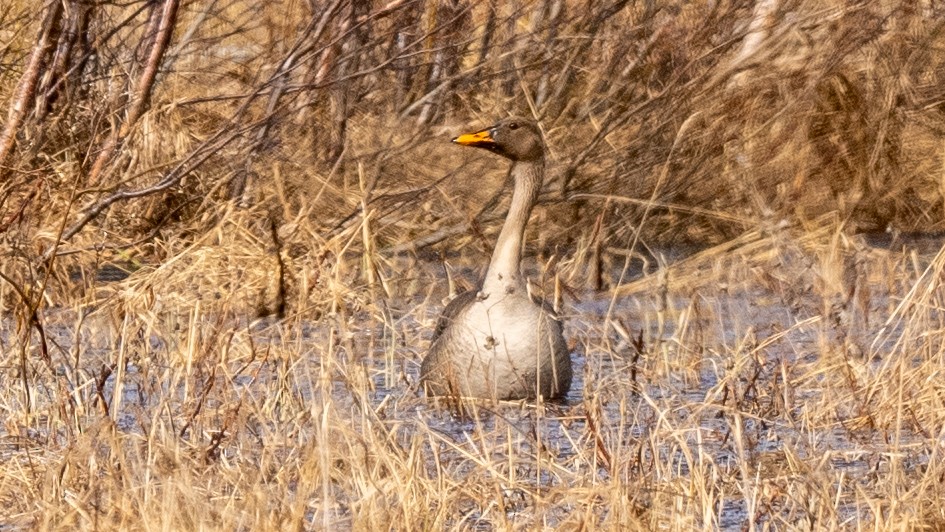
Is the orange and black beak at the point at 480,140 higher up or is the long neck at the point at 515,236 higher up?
the orange and black beak at the point at 480,140

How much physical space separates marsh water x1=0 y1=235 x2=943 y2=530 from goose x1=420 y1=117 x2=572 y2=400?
0.08 metres

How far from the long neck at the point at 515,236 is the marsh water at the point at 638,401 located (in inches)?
14.5

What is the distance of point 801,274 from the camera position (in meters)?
7.58

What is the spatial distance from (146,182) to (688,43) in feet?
8.77

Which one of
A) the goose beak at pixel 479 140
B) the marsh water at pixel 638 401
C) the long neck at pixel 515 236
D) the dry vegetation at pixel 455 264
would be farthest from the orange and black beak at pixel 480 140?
the marsh water at pixel 638 401

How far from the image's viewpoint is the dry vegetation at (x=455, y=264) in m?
4.16

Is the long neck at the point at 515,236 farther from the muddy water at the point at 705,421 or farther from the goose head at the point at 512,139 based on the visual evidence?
the muddy water at the point at 705,421

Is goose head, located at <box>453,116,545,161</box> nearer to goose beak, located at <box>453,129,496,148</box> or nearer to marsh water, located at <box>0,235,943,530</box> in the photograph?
goose beak, located at <box>453,129,496,148</box>

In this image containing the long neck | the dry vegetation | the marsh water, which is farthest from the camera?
the long neck

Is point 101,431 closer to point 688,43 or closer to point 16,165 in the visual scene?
point 16,165

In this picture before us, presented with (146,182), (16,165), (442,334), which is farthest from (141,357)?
(146,182)

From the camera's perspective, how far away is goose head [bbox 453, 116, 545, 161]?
6.34 metres

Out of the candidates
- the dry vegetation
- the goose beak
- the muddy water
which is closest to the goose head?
the goose beak

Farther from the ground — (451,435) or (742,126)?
(742,126)
